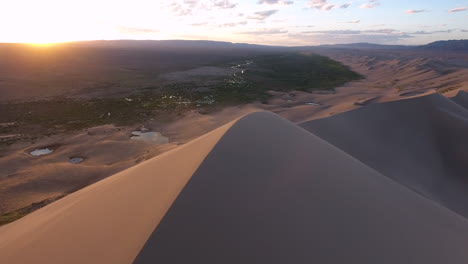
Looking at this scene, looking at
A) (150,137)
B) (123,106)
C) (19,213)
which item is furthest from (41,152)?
(123,106)

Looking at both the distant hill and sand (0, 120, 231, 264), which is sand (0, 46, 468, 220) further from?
the distant hill

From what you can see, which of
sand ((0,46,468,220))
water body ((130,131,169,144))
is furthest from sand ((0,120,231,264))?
water body ((130,131,169,144))

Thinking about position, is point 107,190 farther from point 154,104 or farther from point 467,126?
point 154,104

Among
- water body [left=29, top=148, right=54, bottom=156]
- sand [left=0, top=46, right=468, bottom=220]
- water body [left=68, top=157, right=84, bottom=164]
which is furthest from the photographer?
water body [left=29, top=148, right=54, bottom=156]

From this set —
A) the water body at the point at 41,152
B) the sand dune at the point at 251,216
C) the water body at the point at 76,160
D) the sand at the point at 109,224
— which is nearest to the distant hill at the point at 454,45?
the sand dune at the point at 251,216

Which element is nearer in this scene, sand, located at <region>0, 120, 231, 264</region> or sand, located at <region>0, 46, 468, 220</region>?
sand, located at <region>0, 120, 231, 264</region>

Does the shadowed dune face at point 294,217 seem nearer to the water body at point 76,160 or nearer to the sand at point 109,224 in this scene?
the sand at point 109,224

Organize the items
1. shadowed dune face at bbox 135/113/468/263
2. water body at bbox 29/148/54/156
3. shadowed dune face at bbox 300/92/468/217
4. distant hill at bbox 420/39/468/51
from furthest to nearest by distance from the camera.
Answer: distant hill at bbox 420/39/468/51, water body at bbox 29/148/54/156, shadowed dune face at bbox 300/92/468/217, shadowed dune face at bbox 135/113/468/263
